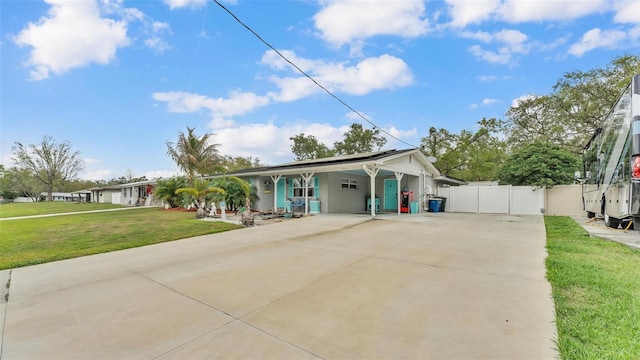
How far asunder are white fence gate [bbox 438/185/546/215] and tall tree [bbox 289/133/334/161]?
18068 millimetres

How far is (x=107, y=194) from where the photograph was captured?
39.4 metres

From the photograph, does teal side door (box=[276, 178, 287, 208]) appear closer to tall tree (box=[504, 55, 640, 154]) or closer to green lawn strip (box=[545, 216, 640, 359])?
green lawn strip (box=[545, 216, 640, 359])

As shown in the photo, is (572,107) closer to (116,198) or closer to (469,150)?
(469,150)

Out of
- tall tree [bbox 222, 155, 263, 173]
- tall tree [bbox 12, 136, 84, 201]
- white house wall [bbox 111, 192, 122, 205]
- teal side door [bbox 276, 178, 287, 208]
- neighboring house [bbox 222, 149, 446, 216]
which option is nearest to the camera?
neighboring house [bbox 222, 149, 446, 216]

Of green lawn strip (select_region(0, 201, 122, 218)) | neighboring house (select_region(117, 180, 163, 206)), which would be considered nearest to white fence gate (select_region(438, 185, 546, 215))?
neighboring house (select_region(117, 180, 163, 206))

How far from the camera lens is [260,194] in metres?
16.8

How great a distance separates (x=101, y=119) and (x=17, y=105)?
171 inches

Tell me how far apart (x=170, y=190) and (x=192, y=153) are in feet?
10.1

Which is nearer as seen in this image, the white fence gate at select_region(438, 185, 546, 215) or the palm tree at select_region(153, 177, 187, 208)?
the white fence gate at select_region(438, 185, 546, 215)

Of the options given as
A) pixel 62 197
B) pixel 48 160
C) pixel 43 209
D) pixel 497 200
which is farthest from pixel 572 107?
pixel 62 197

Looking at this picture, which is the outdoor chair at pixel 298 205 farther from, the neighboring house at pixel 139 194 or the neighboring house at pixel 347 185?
the neighboring house at pixel 139 194

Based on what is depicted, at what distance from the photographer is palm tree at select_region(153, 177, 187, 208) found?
18469 mm

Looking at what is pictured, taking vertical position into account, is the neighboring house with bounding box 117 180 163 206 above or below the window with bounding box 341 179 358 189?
below

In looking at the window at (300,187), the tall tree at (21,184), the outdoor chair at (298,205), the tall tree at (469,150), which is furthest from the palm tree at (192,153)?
the tall tree at (21,184)
